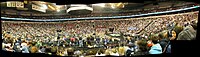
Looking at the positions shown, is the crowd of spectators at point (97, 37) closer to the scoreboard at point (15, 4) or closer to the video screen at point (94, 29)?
the video screen at point (94, 29)

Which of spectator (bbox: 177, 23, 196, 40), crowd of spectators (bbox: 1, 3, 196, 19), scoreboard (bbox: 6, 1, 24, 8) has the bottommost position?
spectator (bbox: 177, 23, 196, 40)

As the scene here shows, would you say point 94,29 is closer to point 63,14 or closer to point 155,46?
point 63,14

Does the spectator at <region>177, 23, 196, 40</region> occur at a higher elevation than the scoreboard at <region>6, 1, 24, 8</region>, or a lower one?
lower

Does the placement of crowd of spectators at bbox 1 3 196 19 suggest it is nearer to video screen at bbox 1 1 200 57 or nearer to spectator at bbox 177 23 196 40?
video screen at bbox 1 1 200 57

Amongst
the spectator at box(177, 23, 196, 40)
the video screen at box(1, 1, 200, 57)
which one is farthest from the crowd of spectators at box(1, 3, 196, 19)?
the spectator at box(177, 23, 196, 40)

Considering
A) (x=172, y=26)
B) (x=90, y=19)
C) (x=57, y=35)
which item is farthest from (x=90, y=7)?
(x=172, y=26)

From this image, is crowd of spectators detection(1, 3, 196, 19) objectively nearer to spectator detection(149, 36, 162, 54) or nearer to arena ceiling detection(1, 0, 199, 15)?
arena ceiling detection(1, 0, 199, 15)

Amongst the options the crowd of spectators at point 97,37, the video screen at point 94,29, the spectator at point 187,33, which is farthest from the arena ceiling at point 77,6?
the spectator at point 187,33

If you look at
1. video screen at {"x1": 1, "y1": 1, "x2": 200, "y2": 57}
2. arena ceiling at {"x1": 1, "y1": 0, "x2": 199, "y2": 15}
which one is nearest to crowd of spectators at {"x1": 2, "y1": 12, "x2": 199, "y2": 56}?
video screen at {"x1": 1, "y1": 1, "x2": 200, "y2": 57}
